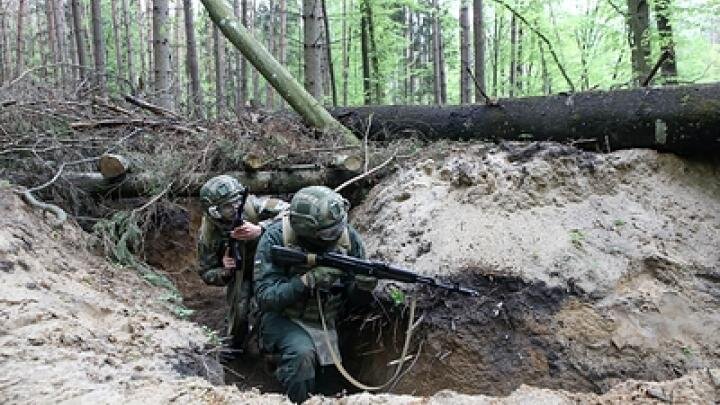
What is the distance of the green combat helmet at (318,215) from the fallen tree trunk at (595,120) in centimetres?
306

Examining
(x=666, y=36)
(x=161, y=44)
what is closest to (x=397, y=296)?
(x=666, y=36)

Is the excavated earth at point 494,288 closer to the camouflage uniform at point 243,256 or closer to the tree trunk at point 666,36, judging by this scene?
the camouflage uniform at point 243,256

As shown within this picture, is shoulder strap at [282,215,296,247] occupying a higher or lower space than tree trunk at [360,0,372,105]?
lower

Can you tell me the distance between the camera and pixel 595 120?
679 centimetres

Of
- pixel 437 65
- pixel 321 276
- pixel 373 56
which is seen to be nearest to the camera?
pixel 321 276

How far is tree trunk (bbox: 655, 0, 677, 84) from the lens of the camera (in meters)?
10.3

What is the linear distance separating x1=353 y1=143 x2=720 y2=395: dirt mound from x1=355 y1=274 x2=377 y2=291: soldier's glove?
56 centimetres

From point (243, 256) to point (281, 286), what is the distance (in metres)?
1.10

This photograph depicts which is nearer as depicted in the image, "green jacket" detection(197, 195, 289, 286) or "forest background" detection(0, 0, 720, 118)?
"green jacket" detection(197, 195, 289, 286)

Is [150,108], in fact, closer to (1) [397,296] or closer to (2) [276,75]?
(2) [276,75]

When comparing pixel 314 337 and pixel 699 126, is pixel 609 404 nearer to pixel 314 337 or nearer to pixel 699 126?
pixel 314 337

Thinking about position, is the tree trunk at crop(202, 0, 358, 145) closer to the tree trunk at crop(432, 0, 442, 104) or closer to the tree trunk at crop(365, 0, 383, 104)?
the tree trunk at crop(365, 0, 383, 104)

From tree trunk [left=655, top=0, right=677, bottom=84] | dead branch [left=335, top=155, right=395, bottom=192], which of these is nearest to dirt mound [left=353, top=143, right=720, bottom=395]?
dead branch [left=335, top=155, right=395, bottom=192]

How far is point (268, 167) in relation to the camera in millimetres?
7422
